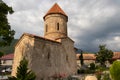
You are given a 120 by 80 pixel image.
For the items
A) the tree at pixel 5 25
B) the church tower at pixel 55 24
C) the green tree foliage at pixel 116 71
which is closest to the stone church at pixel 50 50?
the church tower at pixel 55 24

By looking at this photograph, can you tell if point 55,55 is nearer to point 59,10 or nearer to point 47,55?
point 47,55

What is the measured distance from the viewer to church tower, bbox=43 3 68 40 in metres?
31.5

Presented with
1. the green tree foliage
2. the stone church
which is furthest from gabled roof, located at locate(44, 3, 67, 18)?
the green tree foliage

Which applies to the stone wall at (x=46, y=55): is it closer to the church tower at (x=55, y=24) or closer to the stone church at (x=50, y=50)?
the stone church at (x=50, y=50)

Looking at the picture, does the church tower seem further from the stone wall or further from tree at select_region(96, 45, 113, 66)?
tree at select_region(96, 45, 113, 66)

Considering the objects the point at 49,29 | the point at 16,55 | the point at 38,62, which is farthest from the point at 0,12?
the point at 49,29

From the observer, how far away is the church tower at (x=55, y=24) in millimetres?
31469

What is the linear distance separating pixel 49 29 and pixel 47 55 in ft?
23.1

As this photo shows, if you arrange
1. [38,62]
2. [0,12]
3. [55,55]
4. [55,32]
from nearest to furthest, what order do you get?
[0,12]
[38,62]
[55,55]
[55,32]

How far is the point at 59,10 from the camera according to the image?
108 feet

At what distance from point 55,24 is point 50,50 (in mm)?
6703

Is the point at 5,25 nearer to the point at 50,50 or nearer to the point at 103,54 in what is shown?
the point at 50,50

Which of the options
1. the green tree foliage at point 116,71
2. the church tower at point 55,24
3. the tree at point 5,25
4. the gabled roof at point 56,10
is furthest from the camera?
the gabled roof at point 56,10

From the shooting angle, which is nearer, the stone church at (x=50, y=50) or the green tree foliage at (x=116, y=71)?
the green tree foliage at (x=116, y=71)
